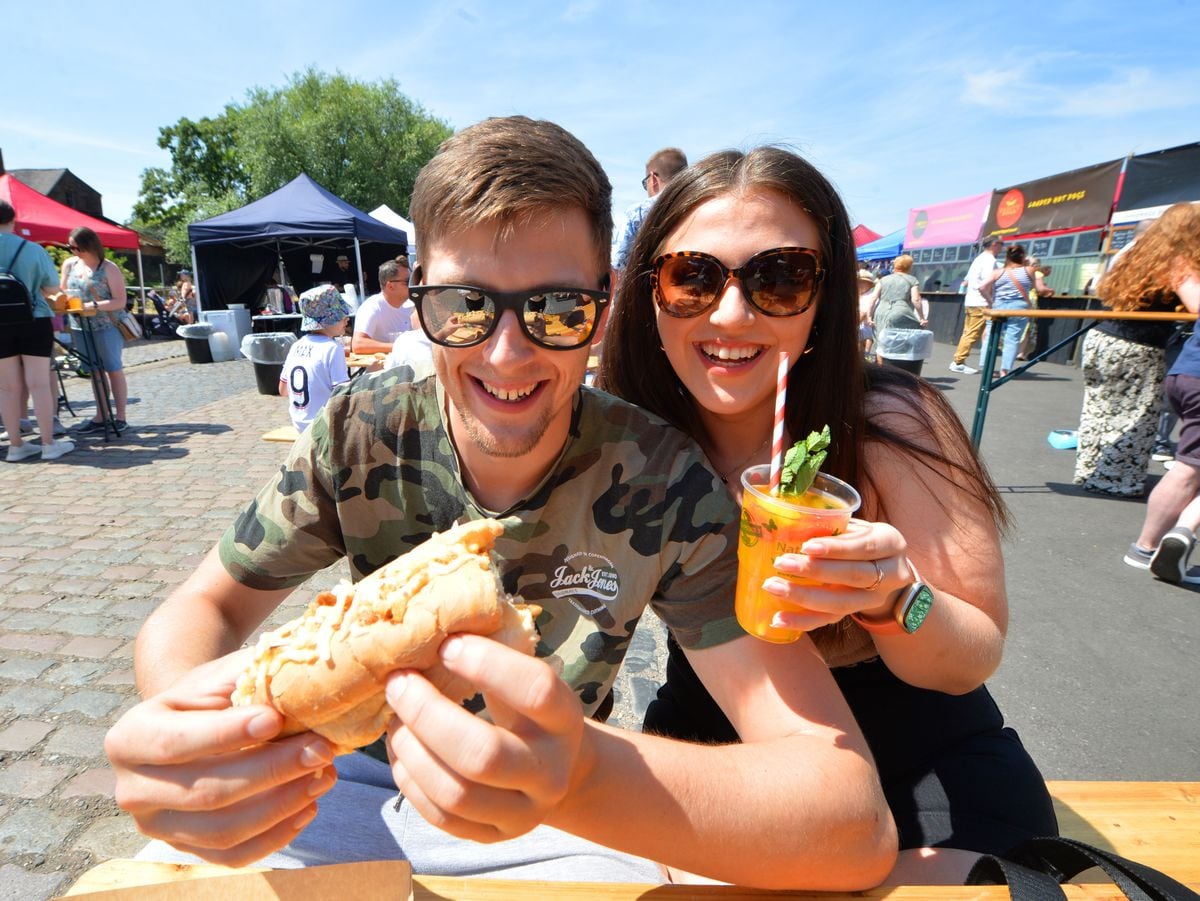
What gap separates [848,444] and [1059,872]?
1016 mm

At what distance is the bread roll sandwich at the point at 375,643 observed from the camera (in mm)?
1046

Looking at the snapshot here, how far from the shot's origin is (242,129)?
4038 centimetres

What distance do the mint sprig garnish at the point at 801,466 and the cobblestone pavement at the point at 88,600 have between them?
2.13 metres

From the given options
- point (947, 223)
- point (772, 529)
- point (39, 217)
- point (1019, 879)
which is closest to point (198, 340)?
point (39, 217)

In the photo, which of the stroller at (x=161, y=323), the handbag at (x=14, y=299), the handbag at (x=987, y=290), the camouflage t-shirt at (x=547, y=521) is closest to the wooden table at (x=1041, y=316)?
the camouflage t-shirt at (x=547, y=521)

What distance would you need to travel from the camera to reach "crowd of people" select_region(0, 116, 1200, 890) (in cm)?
105

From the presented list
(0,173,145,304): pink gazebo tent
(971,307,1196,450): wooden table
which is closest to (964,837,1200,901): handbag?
(971,307,1196,450): wooden table

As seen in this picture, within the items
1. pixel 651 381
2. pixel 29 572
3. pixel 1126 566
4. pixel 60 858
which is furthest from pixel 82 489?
pixel 1126 566

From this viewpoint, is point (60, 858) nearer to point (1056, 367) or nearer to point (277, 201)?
point (277, 201)

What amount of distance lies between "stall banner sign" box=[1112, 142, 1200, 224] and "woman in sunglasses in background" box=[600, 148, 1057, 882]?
1507 cm

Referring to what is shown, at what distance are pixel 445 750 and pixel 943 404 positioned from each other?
169 cm

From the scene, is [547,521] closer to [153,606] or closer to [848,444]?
[848,444]

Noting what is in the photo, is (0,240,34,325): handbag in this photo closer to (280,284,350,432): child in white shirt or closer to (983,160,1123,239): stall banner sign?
(280,284,350,432): child in white shirt

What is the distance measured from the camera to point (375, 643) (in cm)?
105
